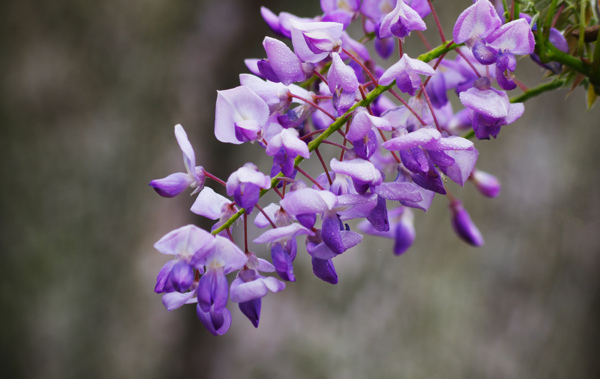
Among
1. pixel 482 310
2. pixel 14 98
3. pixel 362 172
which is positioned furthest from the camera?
pixel 14 98

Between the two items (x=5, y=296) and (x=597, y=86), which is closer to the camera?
(x=597, y=86)

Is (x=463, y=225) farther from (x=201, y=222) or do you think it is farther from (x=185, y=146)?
(x=201, y=222)

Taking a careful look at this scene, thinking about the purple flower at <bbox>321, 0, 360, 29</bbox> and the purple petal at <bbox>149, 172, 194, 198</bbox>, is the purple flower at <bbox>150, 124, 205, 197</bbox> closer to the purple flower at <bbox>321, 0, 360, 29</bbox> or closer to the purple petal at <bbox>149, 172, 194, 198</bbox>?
the purple petal at <bbox>149, 172, 194, 198</bbox>

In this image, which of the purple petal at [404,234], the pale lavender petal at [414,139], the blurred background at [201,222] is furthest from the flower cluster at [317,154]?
the blurred background at [201,222]

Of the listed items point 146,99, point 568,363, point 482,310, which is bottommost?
point 568,363

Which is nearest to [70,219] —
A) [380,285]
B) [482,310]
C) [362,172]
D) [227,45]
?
[227,45]

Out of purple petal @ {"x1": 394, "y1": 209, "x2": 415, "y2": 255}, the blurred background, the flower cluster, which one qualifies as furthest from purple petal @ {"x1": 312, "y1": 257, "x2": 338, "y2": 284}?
the blurred background

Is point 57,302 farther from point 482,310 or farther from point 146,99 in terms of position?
point 482,310
